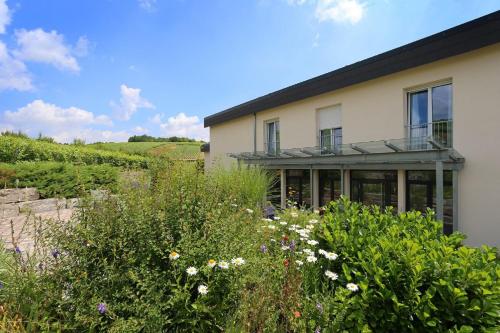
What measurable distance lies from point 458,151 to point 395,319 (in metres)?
6.84

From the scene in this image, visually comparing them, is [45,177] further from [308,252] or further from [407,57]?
[407,57]

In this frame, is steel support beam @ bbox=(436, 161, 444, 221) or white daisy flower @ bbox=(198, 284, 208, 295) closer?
white daisy flower @ bbox=(198, 284, 208, 295)

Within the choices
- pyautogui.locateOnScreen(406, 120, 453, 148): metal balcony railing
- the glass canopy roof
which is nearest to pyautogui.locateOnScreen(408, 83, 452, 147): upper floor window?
pyautogui.locateOnScreen(406, 120, 453, 148): metal balcony railing

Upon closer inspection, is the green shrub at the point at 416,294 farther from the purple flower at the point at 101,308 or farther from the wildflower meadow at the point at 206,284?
the purple flower at the point at 101,308

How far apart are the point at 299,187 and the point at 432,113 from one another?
20.3 feet

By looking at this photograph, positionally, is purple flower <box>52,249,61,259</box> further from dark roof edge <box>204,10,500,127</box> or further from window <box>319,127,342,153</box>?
window <box>319,127,342,153</box>

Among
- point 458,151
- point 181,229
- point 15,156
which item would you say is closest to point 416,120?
point 458,151

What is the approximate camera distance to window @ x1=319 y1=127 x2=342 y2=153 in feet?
36.1

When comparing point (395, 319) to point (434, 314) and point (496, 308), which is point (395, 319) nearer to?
point (434, 314)

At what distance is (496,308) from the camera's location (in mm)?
2102

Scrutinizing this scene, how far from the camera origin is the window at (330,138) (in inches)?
433

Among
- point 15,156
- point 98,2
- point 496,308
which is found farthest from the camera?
point 15,156

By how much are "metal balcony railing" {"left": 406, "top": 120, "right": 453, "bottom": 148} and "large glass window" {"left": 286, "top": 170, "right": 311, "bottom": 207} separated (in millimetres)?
4833

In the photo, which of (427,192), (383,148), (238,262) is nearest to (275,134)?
(383,148)
